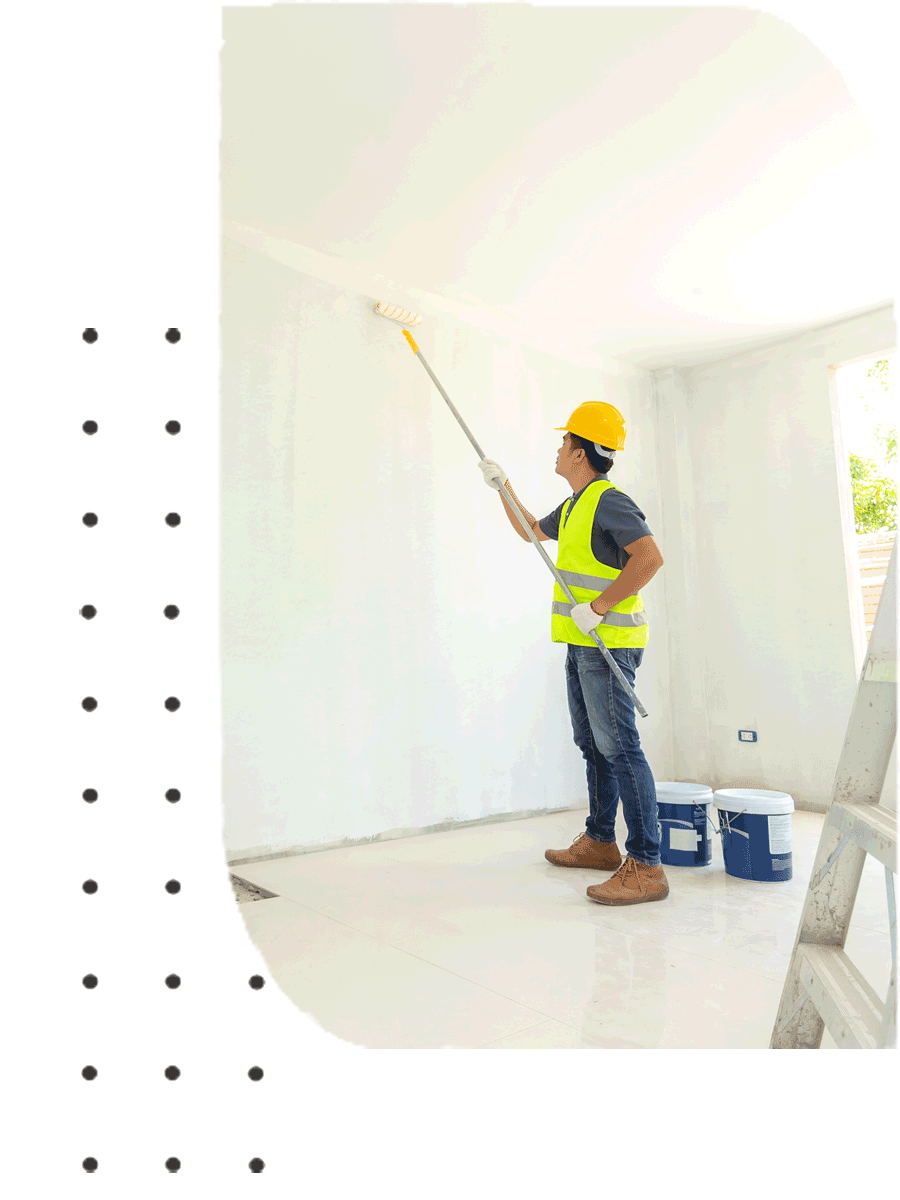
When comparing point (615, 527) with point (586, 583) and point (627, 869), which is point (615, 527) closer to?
point (586, 583)

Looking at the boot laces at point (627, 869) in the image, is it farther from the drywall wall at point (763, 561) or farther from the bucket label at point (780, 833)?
the drywall wall at point (763, 561)

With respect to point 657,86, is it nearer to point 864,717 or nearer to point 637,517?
point 637,517

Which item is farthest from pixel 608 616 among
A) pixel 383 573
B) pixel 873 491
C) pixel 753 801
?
pixel 873 491

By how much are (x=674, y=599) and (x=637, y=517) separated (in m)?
1.11

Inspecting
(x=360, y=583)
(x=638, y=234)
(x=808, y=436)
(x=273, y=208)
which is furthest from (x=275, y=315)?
(x=808, y=436)

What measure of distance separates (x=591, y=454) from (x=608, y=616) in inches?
16.4

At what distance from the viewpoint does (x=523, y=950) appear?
1.40m

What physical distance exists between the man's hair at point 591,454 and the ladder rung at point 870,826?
1191 mm

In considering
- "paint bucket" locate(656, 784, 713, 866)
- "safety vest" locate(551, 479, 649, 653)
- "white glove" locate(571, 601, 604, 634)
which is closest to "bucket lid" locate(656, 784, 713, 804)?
"paint bucket" locate(656, 784, 713, 866)

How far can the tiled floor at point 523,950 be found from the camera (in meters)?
1.05

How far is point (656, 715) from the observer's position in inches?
109

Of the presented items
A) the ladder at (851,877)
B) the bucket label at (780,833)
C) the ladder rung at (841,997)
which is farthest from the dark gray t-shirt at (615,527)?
the ladder rung at (841,997)

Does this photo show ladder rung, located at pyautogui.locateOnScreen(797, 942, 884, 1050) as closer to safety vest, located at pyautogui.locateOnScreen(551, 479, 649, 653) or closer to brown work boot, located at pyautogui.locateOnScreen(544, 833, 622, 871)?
safety vest, located at pyautogui.locateOnScreen(551, 479, 649, 653)

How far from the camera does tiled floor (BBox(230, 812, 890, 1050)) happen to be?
3.46ft
